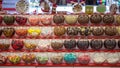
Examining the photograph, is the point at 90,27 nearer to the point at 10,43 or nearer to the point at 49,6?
the point at 49,6

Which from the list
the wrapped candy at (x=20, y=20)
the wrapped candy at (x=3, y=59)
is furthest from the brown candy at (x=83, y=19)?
the wrapped candy at (x=3, y=59)

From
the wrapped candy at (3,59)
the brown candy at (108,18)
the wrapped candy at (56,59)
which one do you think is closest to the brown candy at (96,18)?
the brown candy at (108,18)

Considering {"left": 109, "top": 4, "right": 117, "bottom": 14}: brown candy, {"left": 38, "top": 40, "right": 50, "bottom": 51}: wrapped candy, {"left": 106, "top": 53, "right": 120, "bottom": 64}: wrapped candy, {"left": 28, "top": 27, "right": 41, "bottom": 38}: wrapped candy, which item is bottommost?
{"left": 106, "top": 53, "right": 120, "bottom": 64}: wrapped candy

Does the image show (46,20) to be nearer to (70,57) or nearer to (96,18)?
(70,57)

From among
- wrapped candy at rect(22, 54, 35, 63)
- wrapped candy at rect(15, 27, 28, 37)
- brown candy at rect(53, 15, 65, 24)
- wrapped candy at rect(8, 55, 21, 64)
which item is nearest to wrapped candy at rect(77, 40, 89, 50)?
brown candy at rect(53, 15, 65, 24)

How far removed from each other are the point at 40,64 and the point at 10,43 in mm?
839

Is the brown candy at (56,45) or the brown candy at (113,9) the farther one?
the brown candy at (113,9)

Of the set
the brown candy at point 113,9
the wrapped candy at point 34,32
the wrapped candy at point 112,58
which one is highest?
the brown candy at point 113,9

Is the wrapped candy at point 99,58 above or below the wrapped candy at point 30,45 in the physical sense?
below

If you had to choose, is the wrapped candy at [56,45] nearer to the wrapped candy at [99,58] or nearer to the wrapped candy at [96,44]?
the wrapped candy at [96,44]

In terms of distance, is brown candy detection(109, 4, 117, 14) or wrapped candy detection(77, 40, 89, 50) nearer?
wrapped candy detection(77, 40, 89, 50)

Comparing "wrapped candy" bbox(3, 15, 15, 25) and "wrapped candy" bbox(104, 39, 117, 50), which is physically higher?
"wrapped candy" bbox(3, 15, 15, 25)

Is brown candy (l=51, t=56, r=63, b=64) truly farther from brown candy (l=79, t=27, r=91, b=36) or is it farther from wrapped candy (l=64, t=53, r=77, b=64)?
brown candy (l=79, t=27, r=91, b=36)

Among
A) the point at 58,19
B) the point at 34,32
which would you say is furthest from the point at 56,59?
the point at 58,19
